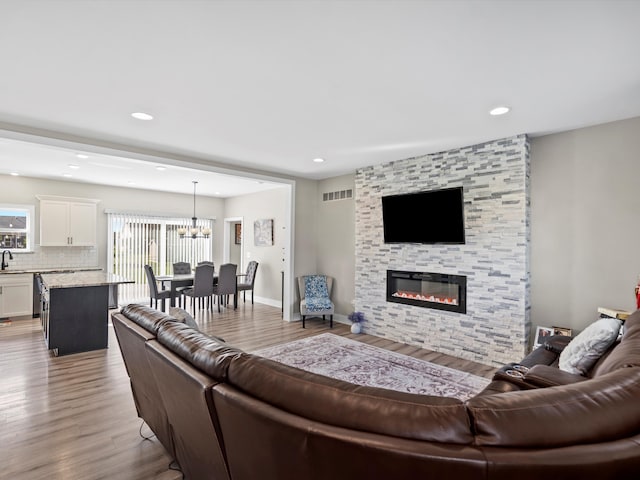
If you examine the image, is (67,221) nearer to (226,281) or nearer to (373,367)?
(226,281)

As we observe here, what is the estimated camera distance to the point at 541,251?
3.85m

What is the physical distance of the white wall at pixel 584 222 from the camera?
131 inches

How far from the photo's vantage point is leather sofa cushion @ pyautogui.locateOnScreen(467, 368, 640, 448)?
92 centimetres

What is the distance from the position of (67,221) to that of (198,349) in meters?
6.98

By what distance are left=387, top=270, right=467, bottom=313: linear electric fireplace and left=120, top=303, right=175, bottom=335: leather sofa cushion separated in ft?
11.7

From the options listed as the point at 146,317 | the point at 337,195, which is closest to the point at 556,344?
the point at 146,317

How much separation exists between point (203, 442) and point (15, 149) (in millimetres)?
5245

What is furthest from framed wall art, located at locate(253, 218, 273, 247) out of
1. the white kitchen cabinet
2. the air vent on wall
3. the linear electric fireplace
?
the white kitchen cabinet

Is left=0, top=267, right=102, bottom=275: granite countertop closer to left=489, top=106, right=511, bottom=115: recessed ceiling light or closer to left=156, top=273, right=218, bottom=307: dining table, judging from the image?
left=156, top=273, right=218, bottom=307: dining table

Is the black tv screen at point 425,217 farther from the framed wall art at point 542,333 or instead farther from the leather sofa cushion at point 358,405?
the leather sofa cushion at point 358,405

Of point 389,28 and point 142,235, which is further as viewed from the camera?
point 142,235

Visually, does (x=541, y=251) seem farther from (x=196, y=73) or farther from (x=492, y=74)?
(x=196, y=73)

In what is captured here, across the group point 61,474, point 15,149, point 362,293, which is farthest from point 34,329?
point 362,293

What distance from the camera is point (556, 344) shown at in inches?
116
